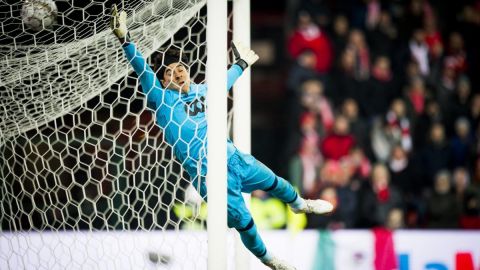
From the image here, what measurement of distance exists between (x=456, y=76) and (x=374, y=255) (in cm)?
213

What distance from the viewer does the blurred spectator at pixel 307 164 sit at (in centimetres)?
509

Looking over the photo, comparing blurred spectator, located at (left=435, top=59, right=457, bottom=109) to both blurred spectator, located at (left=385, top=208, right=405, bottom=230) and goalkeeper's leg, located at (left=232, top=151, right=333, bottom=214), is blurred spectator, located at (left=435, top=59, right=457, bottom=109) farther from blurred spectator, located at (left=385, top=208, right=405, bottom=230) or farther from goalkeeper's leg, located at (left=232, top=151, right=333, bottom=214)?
goalkeeper's leg, located at (left=232, top=151, right=333, bottom=214)

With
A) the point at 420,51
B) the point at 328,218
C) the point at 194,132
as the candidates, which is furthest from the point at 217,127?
the point at 420,51

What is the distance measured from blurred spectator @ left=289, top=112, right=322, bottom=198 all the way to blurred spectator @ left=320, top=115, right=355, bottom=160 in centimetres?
7

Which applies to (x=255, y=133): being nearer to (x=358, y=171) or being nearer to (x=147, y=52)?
(x=358, y=171)

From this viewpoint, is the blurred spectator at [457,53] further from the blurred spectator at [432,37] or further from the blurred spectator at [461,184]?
the blurred spectator at [461,184]

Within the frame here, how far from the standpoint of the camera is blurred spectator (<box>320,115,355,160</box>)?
524 centimetres

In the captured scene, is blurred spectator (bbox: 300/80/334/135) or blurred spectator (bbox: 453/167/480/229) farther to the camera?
blurred spectator (bbox: 300/80/334/135)

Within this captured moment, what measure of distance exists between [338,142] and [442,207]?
84cm

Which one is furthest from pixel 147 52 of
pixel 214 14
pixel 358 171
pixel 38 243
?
pixel 358 171

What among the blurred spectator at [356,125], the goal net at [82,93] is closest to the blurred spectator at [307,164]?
the blurred spectator at [356,125]

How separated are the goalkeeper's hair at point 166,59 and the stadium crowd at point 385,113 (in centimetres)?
232

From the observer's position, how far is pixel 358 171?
17.1ft

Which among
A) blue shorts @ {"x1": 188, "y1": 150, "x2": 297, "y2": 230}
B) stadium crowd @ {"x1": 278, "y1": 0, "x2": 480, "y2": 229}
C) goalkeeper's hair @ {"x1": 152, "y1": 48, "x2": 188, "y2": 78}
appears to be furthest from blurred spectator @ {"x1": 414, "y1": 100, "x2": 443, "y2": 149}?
goalkeeper's hair @ {"x1": 152, "y1": 48, "x2": 188, "y2": 78}
